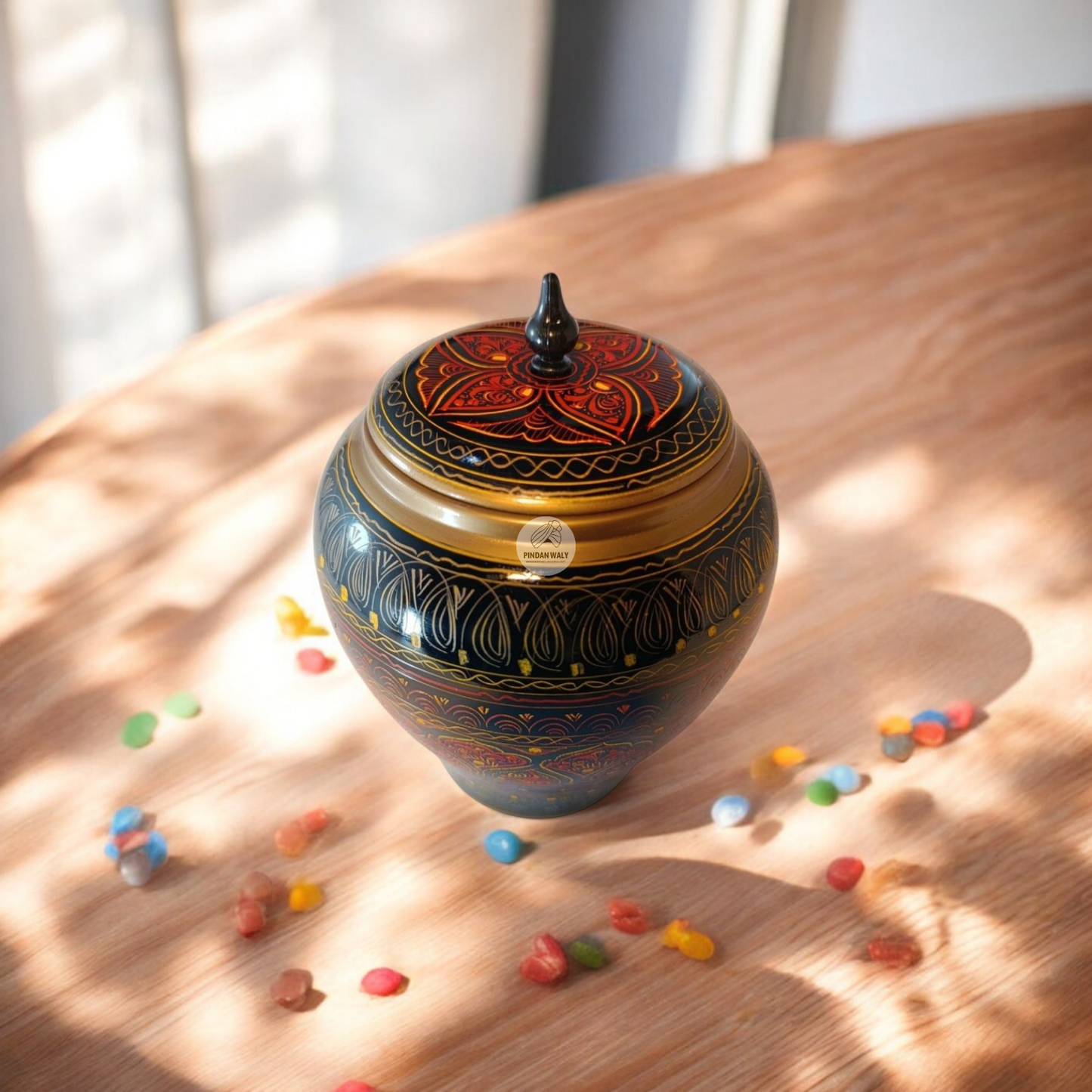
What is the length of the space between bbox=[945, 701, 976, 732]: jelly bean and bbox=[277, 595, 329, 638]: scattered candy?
0.42 meters

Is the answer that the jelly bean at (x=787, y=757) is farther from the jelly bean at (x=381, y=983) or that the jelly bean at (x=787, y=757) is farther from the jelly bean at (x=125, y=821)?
the jelly bean at (x=125, y=821)

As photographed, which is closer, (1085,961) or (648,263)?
(1085,961)

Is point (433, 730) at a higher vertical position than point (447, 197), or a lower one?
higher

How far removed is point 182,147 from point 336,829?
3.50 ft

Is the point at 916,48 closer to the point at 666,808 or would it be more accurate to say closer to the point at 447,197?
the point at 447,197

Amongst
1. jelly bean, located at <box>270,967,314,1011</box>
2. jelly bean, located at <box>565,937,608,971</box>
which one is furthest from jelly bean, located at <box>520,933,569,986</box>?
jelly bean, located at <box>270,967,314,1011</box>

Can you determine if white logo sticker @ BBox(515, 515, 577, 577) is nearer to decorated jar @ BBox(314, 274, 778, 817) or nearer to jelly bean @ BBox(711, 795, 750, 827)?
decorated jar @ BBox(314, 274, 778, 817)

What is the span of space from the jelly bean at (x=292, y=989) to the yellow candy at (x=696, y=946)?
0.64 feet

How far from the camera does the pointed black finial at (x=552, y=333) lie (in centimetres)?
63

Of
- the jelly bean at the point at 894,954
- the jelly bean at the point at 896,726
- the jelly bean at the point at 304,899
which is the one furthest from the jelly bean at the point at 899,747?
the jelly bean at the point at 304,899

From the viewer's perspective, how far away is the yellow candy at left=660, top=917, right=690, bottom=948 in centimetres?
68

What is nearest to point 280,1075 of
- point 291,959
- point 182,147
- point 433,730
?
point 291,959

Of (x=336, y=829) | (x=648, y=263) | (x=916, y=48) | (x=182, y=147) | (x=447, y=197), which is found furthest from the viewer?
(x=916, y=48)

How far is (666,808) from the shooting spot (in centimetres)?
77
